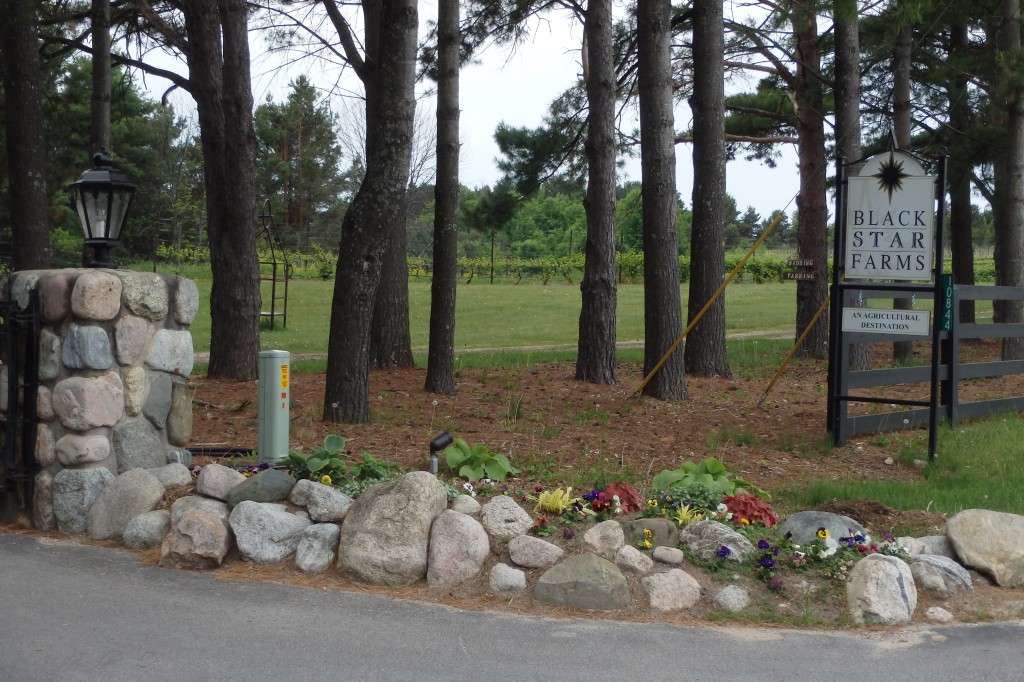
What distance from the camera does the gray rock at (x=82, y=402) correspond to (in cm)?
612

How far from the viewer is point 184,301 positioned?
679 centimetres

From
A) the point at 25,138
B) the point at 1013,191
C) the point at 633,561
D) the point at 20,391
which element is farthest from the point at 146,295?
the point at 1013,191

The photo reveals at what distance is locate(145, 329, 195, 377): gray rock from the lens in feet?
21.6

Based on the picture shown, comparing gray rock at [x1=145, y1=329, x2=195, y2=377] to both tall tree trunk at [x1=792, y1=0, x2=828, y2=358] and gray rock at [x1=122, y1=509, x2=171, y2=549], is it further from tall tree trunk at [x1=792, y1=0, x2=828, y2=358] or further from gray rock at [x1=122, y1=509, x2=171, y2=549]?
tall tree trunk at [x1=792, y1=0, x2=828, y2=358]

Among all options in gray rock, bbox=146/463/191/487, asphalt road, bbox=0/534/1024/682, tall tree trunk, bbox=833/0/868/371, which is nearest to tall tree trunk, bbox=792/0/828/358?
tall tree trunk, bbox=833/0/868/371

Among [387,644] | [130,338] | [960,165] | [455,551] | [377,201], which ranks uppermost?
[960,165]

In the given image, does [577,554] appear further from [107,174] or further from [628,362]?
[628,362]

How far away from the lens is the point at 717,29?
12.9m

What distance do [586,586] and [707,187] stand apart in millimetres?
9050

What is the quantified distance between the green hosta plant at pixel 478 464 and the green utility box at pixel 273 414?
120cm

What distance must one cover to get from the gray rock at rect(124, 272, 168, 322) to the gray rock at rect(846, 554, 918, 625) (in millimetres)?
4526

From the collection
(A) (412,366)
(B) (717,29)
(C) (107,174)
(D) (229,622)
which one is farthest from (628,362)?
(D) (229,622)

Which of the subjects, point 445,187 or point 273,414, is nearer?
point 273,414

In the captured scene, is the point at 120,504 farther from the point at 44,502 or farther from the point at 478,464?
the point at 478,464
